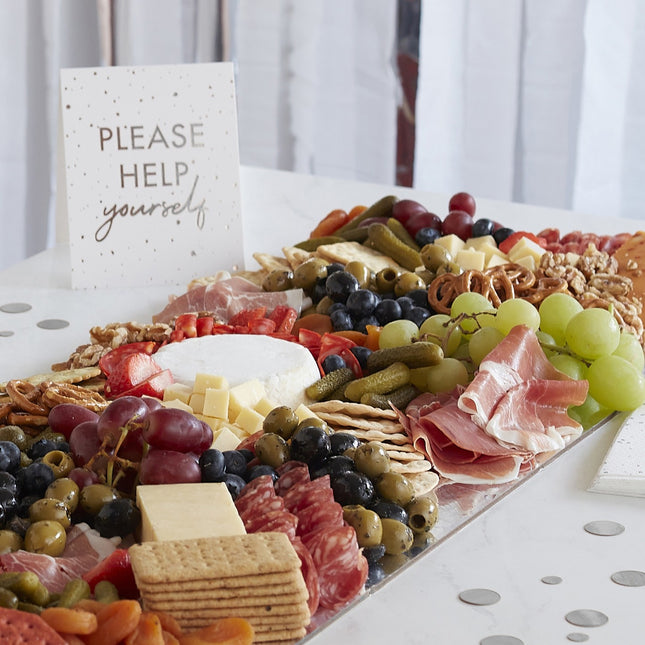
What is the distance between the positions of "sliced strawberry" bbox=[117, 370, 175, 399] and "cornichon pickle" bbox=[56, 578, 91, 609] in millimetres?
448

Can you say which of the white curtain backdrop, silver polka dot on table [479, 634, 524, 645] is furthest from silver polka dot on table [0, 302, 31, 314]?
the white curtain backdrop

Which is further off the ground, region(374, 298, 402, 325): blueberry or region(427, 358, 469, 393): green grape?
region(374, 298, 402, 325): blueberry

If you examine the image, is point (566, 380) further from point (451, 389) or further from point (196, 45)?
point (196, 45)

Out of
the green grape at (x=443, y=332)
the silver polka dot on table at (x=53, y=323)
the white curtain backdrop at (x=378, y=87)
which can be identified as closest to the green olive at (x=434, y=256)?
the green grape at (x=443, y=332)

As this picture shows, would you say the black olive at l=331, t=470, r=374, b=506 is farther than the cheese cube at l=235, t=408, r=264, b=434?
No

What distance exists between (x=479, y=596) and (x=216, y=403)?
0.41 metres

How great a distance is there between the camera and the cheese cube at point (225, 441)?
1171 millimetres

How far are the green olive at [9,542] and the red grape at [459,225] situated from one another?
3.61 ft

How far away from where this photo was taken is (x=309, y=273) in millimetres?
1669

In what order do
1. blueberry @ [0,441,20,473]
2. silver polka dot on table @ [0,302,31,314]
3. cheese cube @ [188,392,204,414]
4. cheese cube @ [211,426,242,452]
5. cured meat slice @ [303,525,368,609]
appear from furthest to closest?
silver polka dot on table @ [0,302,31,314] → cheese cube @ [188,392,204,414] → cheese cube @ [211,426,242,452] → blueberry @ [0,441,20,473] → cured meat slice @ [303,525,368,609]

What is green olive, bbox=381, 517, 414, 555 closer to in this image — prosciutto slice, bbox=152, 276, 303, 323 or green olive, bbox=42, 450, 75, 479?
green olive, bbox=42, 450, 75, 479

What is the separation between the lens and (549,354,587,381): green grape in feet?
4.57

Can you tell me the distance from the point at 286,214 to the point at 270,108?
4.59 feet

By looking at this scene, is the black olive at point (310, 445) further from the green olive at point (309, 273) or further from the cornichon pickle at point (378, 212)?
the cornichon pickle at point (378, 212)
